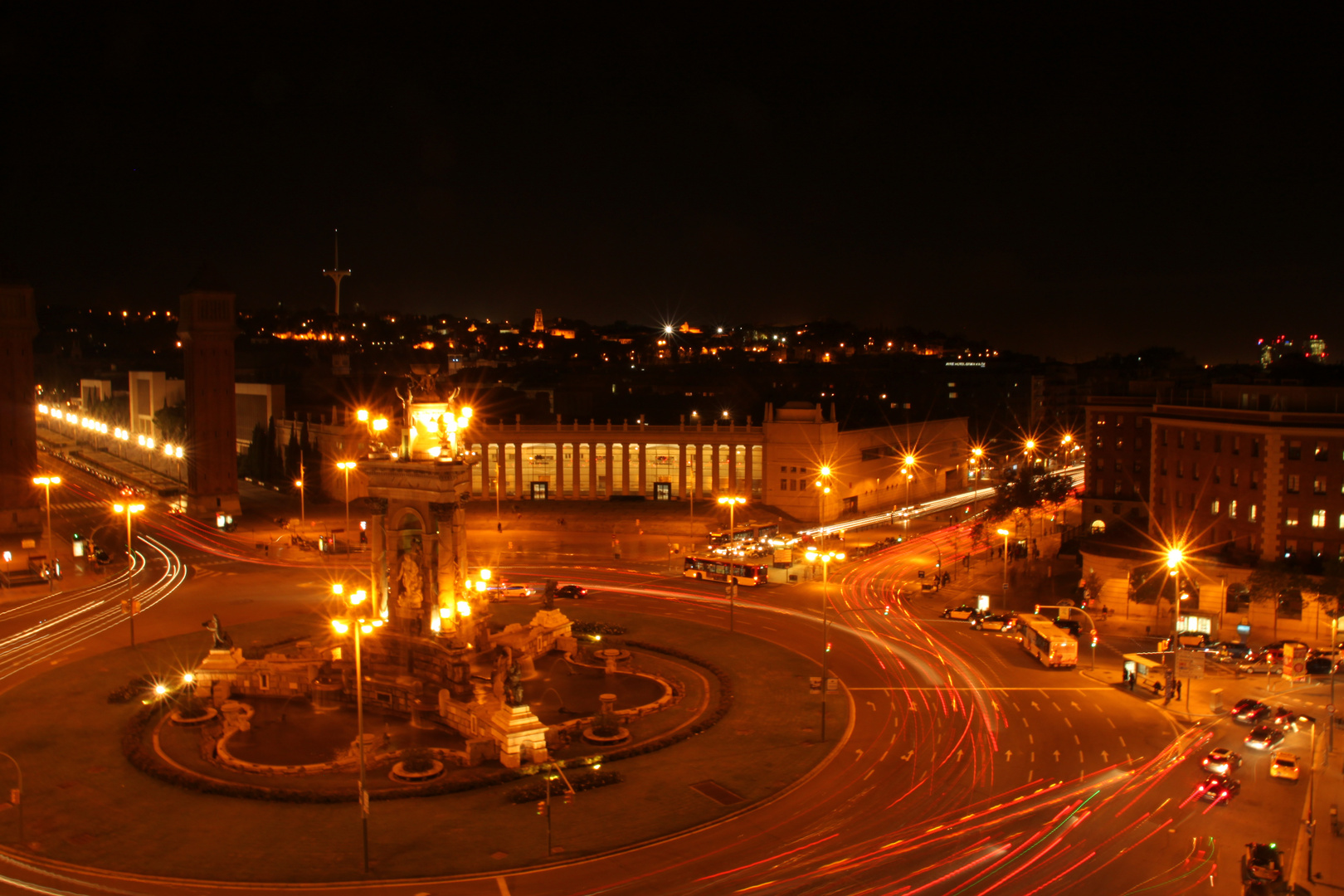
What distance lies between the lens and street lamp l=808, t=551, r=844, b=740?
1331 inches

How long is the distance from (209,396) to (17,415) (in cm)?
1414

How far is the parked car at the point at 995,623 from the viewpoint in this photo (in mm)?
48562

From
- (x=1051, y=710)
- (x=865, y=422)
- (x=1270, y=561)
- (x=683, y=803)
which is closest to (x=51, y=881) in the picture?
(x=683, y=803)

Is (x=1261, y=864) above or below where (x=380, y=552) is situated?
below

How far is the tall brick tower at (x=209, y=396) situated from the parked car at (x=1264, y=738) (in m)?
77.7

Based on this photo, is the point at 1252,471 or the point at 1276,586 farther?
the point at 1252,471

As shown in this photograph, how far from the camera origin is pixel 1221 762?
30.0 metres

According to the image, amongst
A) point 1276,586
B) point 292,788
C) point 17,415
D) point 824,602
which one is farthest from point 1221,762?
point 17,415

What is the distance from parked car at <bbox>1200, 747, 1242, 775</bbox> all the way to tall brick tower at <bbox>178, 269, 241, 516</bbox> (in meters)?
77.4

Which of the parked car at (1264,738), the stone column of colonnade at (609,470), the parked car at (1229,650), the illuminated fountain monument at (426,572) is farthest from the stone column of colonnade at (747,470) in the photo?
the parked car at (1264,738)

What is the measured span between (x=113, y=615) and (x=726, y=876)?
42.0m

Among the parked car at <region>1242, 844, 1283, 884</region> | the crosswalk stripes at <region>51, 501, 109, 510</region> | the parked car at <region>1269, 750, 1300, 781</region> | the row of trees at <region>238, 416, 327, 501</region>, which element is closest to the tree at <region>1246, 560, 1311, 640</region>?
the parked car at <region>1269, 750, 1300, 781</region>

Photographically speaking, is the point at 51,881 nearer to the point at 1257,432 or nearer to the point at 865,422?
the point at 1257,432

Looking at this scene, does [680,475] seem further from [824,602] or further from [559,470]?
[824,602]
